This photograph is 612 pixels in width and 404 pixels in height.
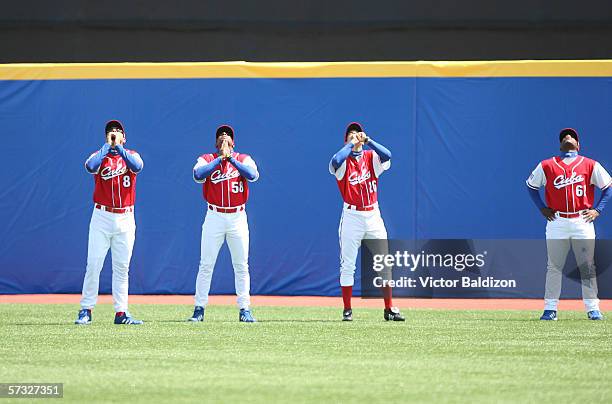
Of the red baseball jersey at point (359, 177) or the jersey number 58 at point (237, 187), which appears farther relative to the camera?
the red baseball jersey at point (359, 177)

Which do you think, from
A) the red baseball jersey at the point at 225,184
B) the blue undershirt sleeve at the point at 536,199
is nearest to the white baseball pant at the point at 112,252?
the red baseball jersey at the point at 225,184

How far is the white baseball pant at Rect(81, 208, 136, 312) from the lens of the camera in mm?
12656

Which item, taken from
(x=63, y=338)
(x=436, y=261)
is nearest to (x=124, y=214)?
(x=63, y=338)

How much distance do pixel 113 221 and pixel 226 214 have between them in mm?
A: 1281

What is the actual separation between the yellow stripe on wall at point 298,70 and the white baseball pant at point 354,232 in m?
4.04

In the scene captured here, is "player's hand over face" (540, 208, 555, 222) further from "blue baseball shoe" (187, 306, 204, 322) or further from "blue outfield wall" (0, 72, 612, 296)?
"blue baseball shoe" (187, 306, 204, 322)

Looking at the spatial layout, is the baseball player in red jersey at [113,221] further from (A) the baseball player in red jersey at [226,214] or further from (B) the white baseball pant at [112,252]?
(A) the baseball player in red jersey at [226,214]

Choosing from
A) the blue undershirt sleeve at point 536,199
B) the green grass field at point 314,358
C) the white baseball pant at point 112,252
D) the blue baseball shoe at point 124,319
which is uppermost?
the blue undershirt sleeve at point 536,199

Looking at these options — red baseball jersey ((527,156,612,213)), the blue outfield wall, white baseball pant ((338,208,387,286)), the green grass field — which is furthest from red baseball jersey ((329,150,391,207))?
the blue outfield wall

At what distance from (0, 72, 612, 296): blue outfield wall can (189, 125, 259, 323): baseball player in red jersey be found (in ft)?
12.9

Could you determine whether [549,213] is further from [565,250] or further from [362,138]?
[362,138]

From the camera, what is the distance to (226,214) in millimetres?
13180

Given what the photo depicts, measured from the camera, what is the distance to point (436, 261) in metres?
17.1

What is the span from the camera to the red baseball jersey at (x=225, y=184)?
43.1ft
